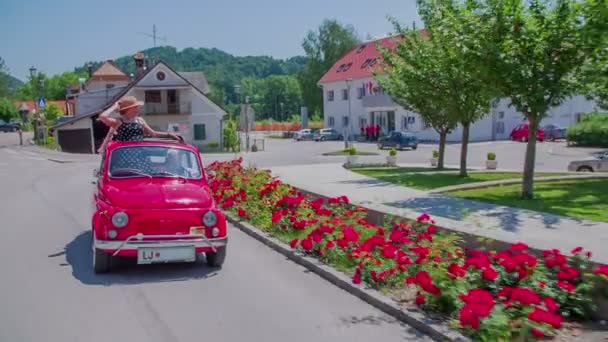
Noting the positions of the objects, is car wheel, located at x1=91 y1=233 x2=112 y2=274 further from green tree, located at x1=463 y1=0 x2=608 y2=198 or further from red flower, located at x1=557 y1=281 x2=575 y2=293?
green tree, located at x1=463 y1=0 x2=608 y2=198

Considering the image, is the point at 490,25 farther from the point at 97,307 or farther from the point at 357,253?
the point at 97,307

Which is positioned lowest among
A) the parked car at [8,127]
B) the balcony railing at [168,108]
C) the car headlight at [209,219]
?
the car headlight at [209,219]

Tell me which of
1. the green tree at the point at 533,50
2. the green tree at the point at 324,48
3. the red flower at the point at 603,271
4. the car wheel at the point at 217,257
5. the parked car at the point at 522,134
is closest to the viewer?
the red flower at the point at 603,271

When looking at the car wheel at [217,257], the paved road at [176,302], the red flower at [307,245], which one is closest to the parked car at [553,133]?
the paved road at [176,302]

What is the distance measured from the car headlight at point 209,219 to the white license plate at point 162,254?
391mm

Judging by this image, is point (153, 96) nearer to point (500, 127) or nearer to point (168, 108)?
point (168, 108)

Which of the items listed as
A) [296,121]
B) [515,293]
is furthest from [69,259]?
[296,121]

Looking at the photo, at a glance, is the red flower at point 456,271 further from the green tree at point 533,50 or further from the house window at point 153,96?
the house window at point 153,96

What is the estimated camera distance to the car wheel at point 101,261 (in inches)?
300

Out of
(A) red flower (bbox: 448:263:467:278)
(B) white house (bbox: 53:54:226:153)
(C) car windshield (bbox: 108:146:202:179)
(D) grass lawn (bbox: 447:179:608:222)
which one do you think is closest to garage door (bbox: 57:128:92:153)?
(B) white house (bbox: 53:54:226:153)

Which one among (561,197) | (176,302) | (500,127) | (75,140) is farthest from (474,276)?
(75,140)

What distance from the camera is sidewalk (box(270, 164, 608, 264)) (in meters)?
8.33

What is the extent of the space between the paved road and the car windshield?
1345mm

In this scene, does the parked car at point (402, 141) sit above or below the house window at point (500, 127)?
below
